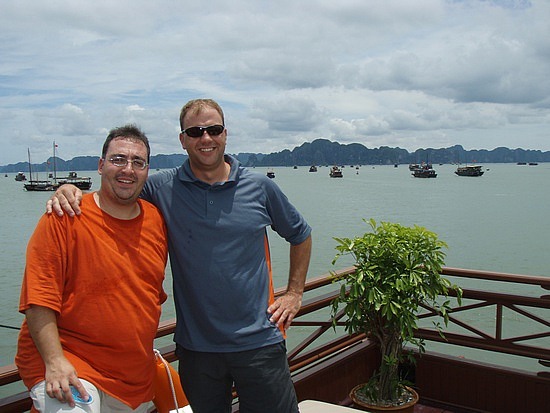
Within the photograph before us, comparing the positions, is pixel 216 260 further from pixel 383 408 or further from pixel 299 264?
pixel 383 408

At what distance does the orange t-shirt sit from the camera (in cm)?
202

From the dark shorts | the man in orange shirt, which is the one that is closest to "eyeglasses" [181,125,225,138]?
the man in orange shirt

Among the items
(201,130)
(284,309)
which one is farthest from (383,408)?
(201,130)

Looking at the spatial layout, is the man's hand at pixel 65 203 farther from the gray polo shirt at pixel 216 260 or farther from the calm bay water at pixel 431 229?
the calm bay water at pixel 431 229

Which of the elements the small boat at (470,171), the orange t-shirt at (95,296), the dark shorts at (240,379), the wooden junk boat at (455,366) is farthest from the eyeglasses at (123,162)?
the small boat at (470,171)

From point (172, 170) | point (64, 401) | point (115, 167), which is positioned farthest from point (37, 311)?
point (172, 170)

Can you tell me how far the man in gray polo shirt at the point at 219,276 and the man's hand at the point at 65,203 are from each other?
1.49ft

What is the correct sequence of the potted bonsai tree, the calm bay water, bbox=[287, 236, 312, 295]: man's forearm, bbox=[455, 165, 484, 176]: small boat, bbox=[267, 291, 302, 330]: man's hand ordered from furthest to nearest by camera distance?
1. bbox=[455, 165, 484, 176]: small boat
2. the calm bay water
3. the potted bonsai tree
4. bbox=[287, 236, 312, 295]: man's forearm
5. bbox=[267, 291, 302, 330]: man's hand

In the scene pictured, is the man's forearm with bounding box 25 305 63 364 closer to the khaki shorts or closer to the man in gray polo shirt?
the khaki shorts

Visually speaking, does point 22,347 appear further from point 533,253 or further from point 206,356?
point 533,253

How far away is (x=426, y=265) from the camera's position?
13.3 ft

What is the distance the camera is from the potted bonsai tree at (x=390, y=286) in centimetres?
401

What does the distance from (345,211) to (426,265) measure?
4476 centimetres

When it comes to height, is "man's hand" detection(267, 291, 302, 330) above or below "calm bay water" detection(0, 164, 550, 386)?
above
